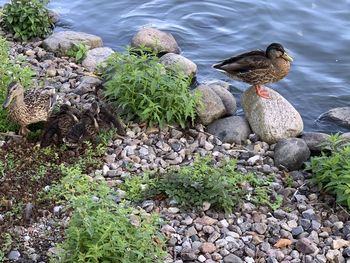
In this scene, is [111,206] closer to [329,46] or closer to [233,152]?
[233,152]

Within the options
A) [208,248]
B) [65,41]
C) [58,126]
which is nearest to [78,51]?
[65,41]

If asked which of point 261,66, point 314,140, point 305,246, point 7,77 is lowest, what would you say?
point 305,246

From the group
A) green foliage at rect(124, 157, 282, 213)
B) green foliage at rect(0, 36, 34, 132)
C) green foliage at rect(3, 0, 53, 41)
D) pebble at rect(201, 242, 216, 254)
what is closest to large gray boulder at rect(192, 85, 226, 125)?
green foliage at rect(124, 157, 282, 213)

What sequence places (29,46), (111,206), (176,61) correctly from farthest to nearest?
(29,46) → (176,61) → (111,206)

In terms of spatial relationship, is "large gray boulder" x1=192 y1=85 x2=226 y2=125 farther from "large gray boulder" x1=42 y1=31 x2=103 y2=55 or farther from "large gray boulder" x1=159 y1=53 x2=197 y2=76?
"large gray boulder" x1=42 y1=31 x2=103 y2=55

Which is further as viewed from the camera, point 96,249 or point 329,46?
point 329,46

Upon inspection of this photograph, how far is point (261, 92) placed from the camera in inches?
298

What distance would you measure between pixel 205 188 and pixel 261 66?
82.0 inches

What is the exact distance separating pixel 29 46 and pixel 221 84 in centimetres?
257

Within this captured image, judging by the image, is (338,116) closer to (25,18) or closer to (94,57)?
(94,57)

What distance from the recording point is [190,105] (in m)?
6.99

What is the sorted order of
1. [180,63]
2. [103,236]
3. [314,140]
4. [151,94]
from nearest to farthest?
[103,236]
[151,94]
[314,140]
[180,63]

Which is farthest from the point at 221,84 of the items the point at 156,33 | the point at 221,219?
the point at 221,219

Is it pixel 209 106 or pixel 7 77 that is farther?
pixel 209 106
